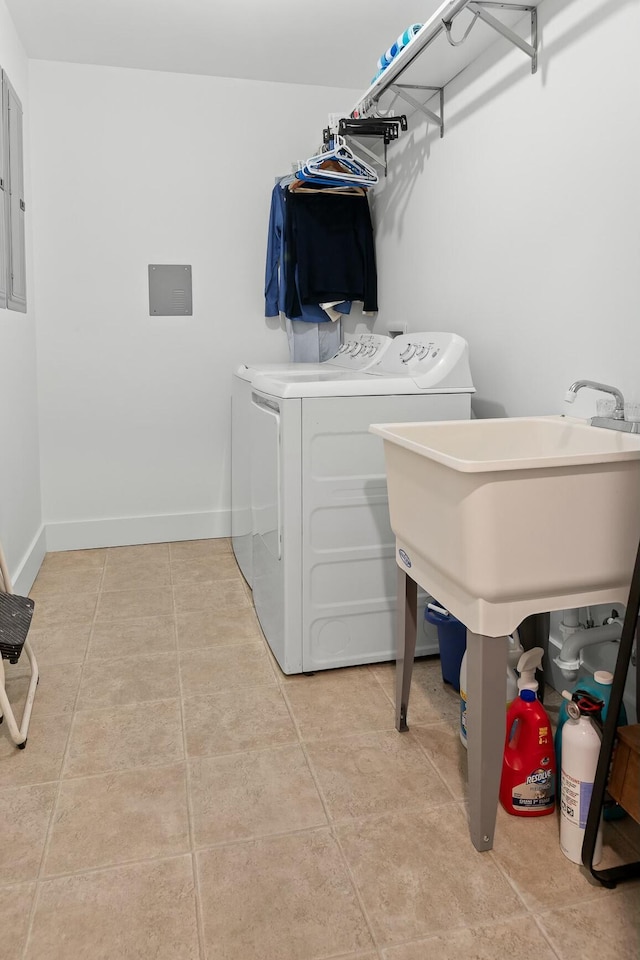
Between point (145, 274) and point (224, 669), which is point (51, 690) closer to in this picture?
point (224, 669)

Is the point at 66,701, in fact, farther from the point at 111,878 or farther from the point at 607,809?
the point at 607,809

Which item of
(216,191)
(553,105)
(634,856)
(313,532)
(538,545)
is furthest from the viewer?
(216,191)

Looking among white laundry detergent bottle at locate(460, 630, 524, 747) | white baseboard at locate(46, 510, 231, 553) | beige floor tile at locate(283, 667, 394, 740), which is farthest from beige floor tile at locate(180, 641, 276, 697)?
white baseboard at locate(46, 510, 231, 553)

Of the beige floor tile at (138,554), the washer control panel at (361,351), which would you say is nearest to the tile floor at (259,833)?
the beige floor tile at (138,554)

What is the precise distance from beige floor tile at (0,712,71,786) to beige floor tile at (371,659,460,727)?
3.27 ft

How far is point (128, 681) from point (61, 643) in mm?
443

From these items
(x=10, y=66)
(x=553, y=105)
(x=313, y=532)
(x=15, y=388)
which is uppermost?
(x=10, y=66)

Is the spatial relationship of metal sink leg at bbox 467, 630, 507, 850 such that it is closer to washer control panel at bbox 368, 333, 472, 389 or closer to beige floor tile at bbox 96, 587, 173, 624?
washer control panel at bbox 368, 333, 472, 389

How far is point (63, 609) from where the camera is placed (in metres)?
3.02

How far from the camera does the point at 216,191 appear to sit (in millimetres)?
3816

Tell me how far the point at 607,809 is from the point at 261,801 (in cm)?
82

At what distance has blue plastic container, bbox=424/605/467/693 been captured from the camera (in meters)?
2.25

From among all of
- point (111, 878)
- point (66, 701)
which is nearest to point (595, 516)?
point (111, 878)

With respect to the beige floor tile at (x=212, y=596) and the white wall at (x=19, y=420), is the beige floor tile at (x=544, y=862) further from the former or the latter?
the white wall at (x=19, y=420)
